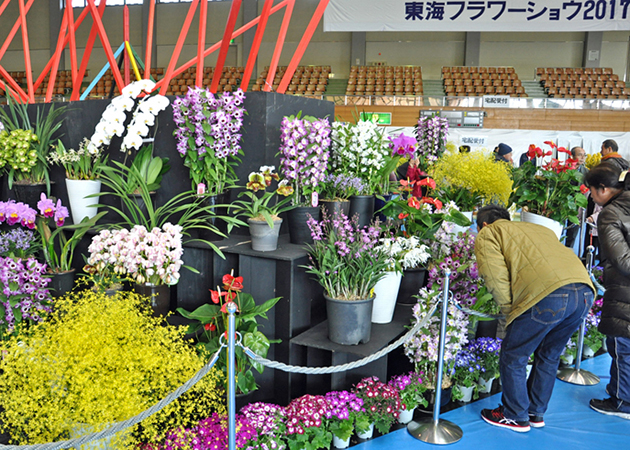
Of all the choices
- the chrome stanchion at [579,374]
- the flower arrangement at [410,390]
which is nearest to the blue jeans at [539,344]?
the flower arrangement at [410,390]

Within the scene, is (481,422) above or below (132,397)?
below

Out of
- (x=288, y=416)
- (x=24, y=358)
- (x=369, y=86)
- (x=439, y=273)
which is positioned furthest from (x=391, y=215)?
(x=369, y=86)

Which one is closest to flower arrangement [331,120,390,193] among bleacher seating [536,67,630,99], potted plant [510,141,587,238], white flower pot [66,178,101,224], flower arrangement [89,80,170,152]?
flower arrangement [89,80,170,152]

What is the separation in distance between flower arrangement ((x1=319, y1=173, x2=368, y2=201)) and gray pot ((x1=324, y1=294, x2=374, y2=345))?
0.78 m

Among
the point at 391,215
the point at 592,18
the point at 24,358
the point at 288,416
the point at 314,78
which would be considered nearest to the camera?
the point at 24,358

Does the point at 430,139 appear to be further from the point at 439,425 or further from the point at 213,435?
the point at 213,435

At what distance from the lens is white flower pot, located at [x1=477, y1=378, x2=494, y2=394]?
2932mm

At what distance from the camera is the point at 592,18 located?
952 cm

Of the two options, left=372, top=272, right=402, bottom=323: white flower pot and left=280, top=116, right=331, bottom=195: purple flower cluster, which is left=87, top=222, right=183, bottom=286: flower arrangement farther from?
left=372, top=272, right=402, bottom=323: white flower pot

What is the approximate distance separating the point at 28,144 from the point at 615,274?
136 inches

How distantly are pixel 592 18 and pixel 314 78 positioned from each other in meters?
6.45

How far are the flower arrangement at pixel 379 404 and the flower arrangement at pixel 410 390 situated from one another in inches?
4.0

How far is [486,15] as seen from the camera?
9.69 meters

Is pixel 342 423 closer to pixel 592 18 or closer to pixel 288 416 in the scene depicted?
pixel 288 416
